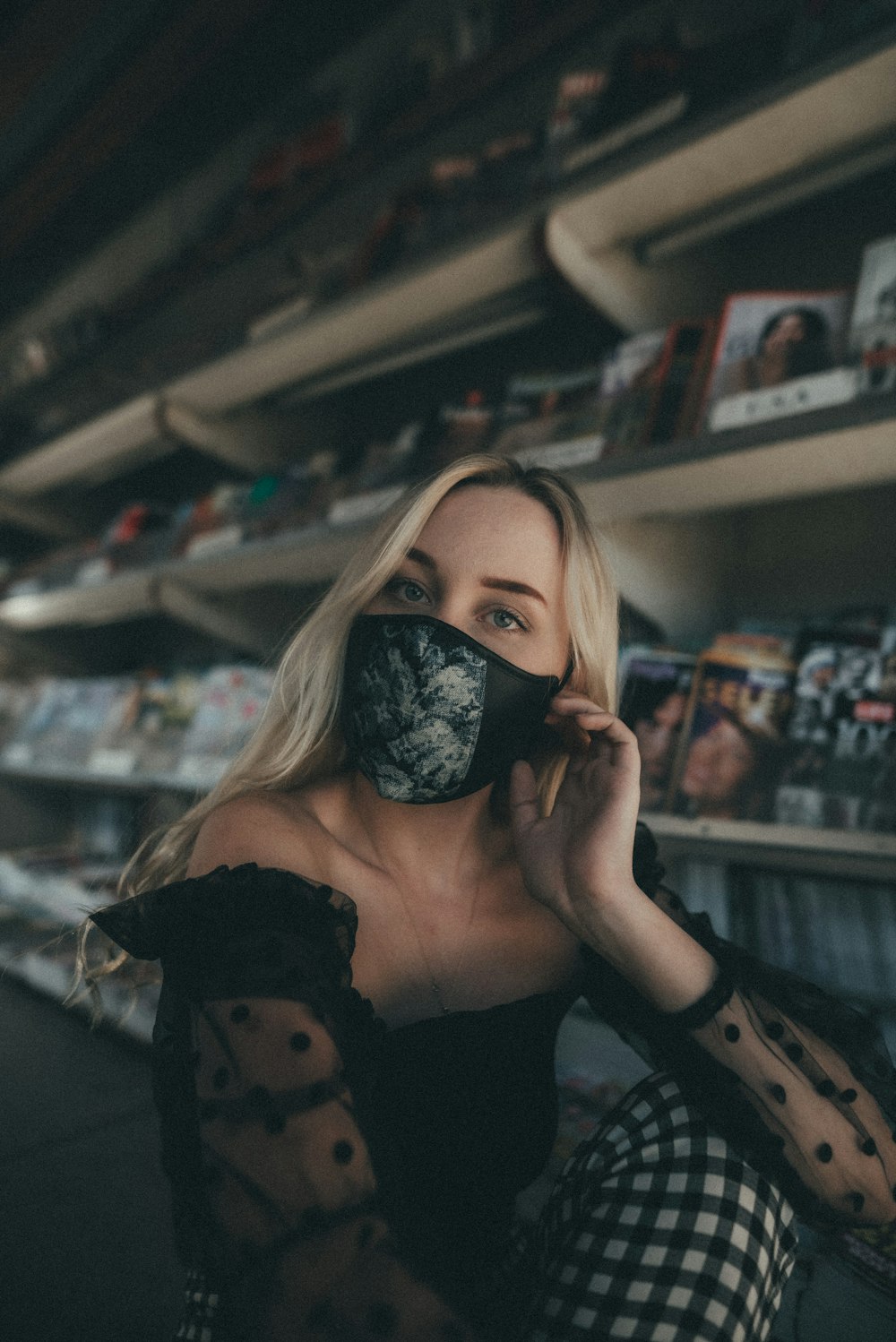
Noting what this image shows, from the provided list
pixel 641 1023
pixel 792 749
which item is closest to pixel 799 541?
pixel 792 749

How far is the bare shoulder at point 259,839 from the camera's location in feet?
2.57

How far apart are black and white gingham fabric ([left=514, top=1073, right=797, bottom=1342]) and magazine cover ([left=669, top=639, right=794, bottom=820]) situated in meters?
0.45

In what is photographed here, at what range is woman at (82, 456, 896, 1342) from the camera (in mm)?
614

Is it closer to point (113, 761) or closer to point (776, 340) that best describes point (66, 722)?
point (113, 761)

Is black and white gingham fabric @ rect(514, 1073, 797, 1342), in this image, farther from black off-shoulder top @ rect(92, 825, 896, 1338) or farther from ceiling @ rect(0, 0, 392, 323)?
ceiling @ rect(0, 0, 392, 323)

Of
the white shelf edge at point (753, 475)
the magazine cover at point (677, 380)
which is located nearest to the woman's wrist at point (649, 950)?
the white shelf edge at point (753, 475)

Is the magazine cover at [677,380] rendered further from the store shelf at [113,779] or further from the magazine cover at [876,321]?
the store shelf at [113,779]

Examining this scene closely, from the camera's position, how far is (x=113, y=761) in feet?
6.84

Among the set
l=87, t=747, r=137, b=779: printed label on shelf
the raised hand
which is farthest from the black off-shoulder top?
l=87, t=747, r=137, b=779: printed label on shelf

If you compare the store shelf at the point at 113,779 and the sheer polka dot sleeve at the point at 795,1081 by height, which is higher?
the sheer polka dot sleeve at the point at 795,1081

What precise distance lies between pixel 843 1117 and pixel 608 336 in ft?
5.07

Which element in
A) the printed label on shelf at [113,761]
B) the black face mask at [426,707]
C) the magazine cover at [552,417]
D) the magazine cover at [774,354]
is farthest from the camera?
the printed label on shelf at [113,761]

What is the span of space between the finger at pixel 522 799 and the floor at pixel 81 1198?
86 centimetres

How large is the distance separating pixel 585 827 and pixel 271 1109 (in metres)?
0.42
